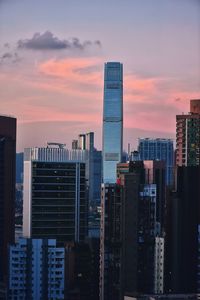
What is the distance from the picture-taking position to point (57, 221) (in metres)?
8.27

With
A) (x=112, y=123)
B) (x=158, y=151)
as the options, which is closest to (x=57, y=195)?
(x=158, y=151)

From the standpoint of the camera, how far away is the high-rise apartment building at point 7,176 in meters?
7.78

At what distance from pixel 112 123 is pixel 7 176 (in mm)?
2692

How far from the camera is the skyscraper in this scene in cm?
830

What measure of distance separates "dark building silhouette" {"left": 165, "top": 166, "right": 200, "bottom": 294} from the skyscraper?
744 mm

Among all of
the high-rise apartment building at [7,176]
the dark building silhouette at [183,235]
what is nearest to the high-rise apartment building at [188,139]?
the dark building silhouette at [183,235]

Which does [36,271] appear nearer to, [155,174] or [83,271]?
[83,271]

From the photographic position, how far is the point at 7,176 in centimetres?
838

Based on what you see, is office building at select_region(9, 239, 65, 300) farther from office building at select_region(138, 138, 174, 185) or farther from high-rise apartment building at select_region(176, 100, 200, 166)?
high-rise apartment building at select_region(176, 100, 200, 166)

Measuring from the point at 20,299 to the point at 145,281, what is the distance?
0.92m

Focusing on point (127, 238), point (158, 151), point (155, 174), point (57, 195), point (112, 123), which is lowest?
point (127, 238)

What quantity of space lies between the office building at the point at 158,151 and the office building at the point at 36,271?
1.60m

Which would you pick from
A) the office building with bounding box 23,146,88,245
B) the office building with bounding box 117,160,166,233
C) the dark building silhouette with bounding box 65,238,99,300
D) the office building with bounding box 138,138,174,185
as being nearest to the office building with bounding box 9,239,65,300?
A: the dark building silhouette with bounding box 65,238,99,300

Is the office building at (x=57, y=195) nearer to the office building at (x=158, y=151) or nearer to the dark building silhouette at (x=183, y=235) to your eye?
the office building at (x=158, y=151)
